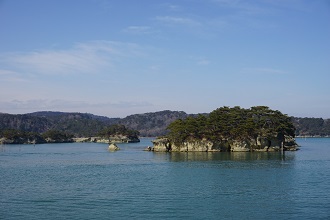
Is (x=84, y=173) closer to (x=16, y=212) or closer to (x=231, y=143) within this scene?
(x=16, y=212)

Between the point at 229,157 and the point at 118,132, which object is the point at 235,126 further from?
the point at 118,132

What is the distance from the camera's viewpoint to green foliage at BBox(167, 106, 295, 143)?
86375 mm

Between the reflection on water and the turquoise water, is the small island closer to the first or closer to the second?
the reflection on water

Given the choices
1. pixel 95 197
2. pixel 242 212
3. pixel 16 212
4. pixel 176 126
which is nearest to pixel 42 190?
pixel 95 197

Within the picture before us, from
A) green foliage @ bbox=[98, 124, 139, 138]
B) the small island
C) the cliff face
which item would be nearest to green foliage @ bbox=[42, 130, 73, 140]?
green foliage @ bbox=[98, 124, 139, 138]

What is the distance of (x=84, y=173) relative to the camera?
48.1 meters

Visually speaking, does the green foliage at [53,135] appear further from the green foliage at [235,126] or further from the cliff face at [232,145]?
the cliff face at [232,145]

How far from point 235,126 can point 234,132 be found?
2.60 meters

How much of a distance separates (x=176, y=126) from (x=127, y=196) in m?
58.6

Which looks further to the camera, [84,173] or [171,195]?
[84,173]

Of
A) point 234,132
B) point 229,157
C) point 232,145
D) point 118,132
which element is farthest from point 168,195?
point 118,132

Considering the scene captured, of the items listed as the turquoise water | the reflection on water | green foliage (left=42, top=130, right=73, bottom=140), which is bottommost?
the turquoise water

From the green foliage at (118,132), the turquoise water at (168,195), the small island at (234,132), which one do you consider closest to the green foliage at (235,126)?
the small island at (234,132)

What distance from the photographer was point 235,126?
288 ft
